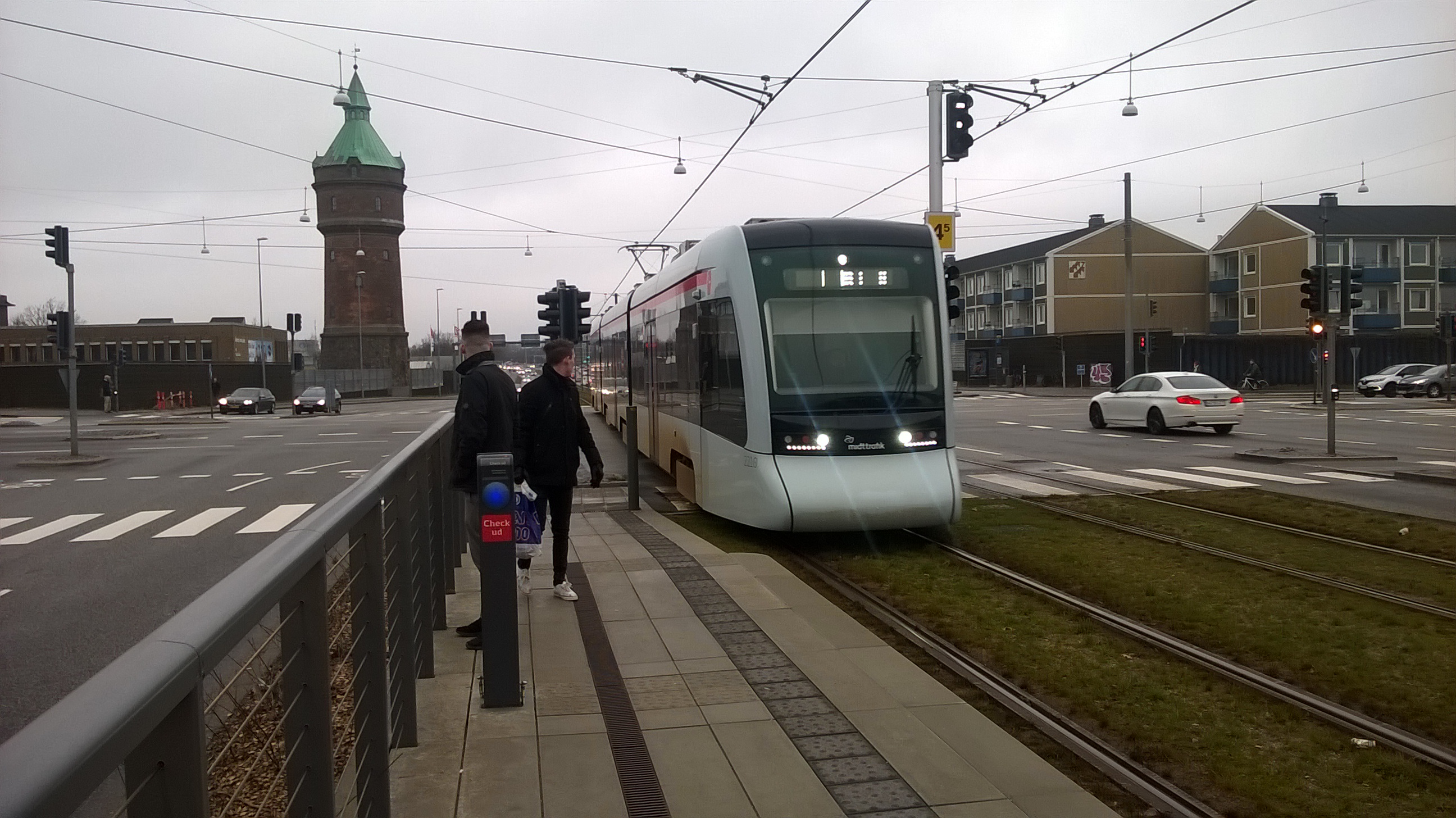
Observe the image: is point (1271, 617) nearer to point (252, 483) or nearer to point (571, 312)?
point (571, 312)

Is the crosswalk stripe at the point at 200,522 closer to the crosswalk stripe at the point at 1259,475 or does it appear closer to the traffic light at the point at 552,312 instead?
the traffic light at the point at 552,312

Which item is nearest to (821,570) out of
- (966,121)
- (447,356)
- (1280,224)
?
(966,121)

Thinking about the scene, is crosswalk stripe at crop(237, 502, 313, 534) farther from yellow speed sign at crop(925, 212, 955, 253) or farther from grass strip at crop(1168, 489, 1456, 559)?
grass strip at crop(1168, 489, 1456, 559)

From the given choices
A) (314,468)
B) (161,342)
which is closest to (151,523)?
(314,468)

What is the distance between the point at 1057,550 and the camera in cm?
1049

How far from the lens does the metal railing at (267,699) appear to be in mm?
1522

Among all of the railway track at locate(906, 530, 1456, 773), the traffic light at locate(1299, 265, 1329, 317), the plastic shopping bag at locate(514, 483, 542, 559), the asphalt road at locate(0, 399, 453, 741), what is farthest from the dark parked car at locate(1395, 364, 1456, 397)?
the plastic shopping bag at locate(514, 483, 542, 559)

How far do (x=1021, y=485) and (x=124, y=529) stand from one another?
39.1ft

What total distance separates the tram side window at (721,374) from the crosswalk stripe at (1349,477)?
392 inches

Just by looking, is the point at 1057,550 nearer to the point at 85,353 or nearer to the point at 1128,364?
the point at 1128,364

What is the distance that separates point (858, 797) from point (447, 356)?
107 meters

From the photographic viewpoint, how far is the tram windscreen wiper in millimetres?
10859

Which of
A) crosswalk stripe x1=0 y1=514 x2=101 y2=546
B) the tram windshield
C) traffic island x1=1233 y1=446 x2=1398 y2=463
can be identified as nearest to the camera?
the tram windshield

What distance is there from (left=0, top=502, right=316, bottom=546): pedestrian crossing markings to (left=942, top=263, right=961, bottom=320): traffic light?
323 inches
